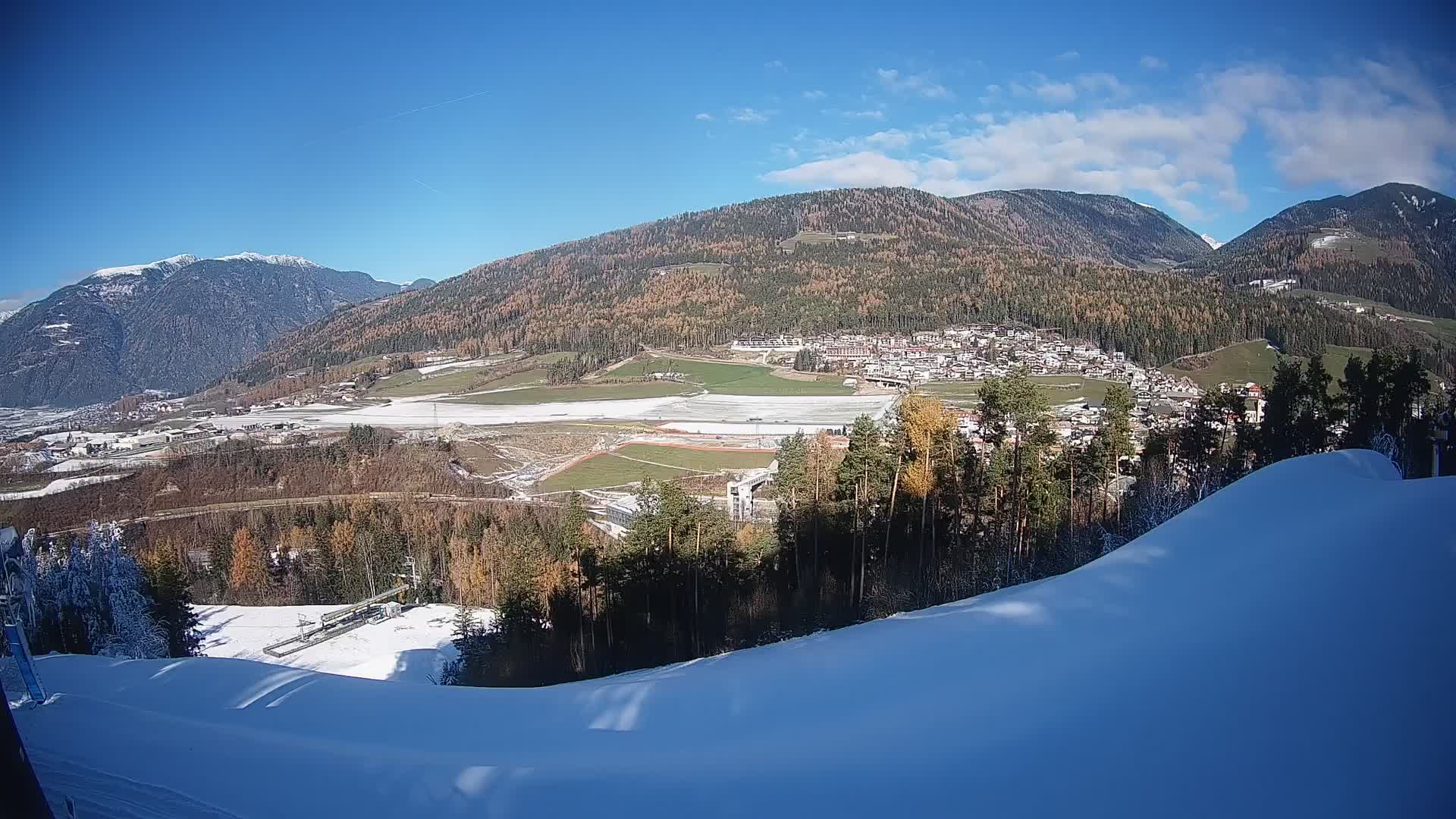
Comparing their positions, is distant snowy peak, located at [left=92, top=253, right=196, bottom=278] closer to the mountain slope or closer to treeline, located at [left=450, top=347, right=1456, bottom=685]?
treeline, located at [left=450, top=347, right=1456, bottom=685]

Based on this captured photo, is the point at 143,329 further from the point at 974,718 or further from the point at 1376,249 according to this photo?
the point at 1376,249

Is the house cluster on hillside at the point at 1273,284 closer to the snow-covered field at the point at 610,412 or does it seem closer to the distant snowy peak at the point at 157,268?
the snow-covered field at the point at 610,412

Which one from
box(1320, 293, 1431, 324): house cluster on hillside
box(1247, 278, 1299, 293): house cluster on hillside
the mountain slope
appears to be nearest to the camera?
box(1320, 293, 1431, 324): house cluster on hillside

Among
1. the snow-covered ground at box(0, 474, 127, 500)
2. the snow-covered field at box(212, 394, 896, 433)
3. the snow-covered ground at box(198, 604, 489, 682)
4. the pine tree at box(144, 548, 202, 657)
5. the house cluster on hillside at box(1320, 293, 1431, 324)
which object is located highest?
the house cluster on hillside at box(1320, 293, 1431, 324)

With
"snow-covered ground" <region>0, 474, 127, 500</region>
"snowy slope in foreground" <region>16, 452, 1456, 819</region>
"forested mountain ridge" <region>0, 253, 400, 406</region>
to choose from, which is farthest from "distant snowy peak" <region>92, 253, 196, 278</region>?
"snowy slope in foreground" <region>16, 452, 1456, 819</region>

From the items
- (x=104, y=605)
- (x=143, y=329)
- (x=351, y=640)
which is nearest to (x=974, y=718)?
(x=351, y=640)

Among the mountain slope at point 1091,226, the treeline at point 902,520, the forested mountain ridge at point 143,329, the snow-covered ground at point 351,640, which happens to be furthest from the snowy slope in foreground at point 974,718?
the mountain slope at point 1091,226
